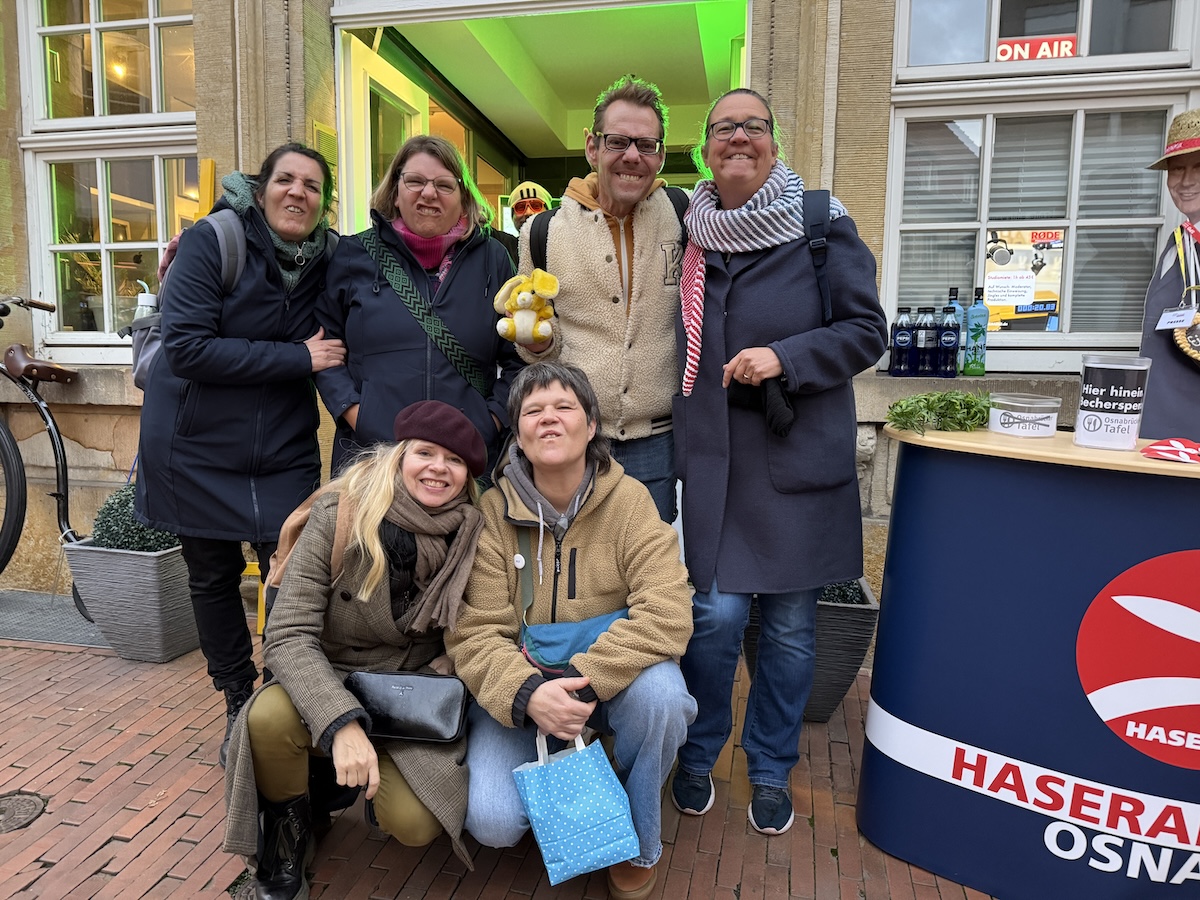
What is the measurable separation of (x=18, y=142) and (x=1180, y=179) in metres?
5.89

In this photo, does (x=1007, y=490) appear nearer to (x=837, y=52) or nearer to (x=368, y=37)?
(x=837, y=52)

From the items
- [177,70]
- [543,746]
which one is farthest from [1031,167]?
[177,70]

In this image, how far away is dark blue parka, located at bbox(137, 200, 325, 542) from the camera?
249cm

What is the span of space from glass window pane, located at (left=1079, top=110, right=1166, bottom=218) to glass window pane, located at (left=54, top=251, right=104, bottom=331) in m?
5.35

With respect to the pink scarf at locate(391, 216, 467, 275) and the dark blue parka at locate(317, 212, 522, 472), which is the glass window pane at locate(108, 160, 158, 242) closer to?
the dark blue parka at locate(317, 212, 522, 472)

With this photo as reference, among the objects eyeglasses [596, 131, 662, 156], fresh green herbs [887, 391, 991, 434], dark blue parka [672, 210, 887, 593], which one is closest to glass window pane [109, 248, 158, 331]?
eyeglasses [596, 131, 662, 156]

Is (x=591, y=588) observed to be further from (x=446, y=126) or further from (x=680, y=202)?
(x=446, y=126)

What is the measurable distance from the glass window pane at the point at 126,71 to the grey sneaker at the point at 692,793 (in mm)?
4523

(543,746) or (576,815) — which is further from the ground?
(543,746)

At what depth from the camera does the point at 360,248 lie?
2.60 meters

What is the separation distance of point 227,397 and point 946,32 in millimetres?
3497

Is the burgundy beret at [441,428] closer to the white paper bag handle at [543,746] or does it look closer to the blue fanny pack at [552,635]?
the blue fanny pack at [552,635]

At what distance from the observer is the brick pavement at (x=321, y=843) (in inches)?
85.7

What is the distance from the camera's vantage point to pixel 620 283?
2.43m
